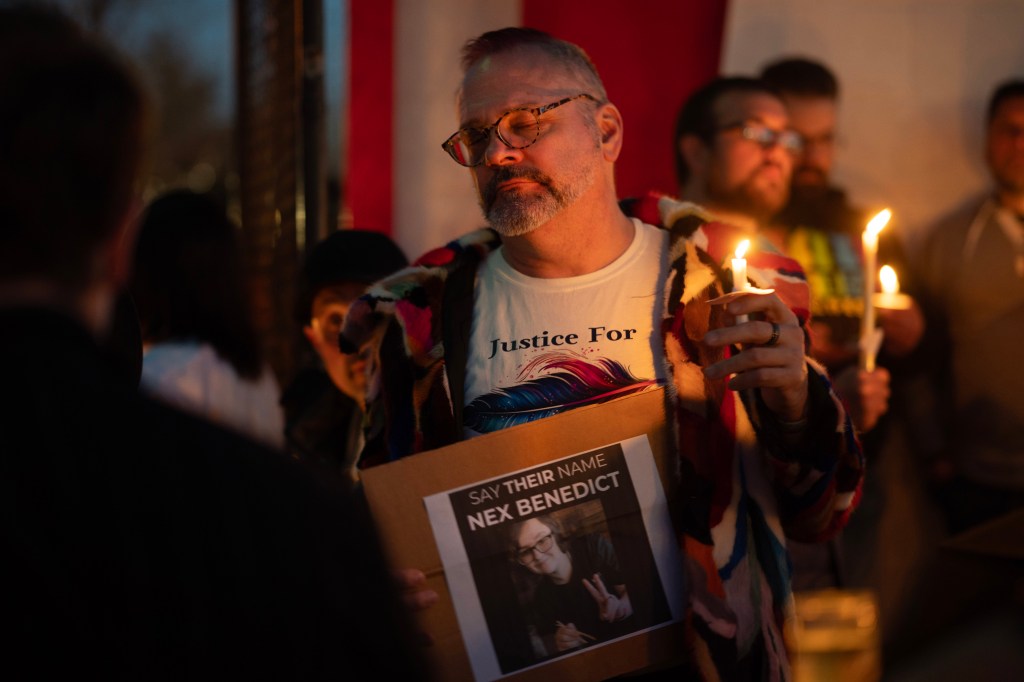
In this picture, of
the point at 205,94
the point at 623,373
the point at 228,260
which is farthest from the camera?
the point at 205,94

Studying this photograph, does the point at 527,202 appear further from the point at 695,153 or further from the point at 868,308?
the point at 695,153

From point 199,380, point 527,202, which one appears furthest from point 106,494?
point 199,380

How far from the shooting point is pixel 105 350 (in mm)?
1041

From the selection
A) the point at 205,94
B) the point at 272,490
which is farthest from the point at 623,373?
the point at 205,94

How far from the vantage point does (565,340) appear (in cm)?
225

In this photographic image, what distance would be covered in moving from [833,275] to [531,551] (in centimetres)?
199

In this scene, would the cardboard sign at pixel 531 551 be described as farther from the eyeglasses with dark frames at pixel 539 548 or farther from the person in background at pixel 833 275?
the person in background at pixel 833 275

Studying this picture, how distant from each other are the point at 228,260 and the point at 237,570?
2.15 meters

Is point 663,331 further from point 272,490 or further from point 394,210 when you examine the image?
point 394,210

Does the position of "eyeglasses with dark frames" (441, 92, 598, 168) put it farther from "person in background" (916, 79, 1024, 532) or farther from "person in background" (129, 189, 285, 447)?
"person in background" (916, 79, 1024, 532)

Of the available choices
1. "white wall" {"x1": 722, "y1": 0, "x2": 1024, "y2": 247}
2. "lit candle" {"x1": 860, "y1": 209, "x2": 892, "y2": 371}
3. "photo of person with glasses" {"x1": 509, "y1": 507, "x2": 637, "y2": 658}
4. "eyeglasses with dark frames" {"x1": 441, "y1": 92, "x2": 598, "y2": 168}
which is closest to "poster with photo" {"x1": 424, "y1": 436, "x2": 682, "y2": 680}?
"photo of person with glasses" {"x1": 509, "y1": 507, "x2": 637, "y2": 658}

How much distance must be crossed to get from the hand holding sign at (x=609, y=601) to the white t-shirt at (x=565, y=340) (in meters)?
0.38

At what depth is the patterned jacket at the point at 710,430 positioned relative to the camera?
2.00m

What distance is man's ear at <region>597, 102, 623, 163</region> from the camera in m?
2.53
